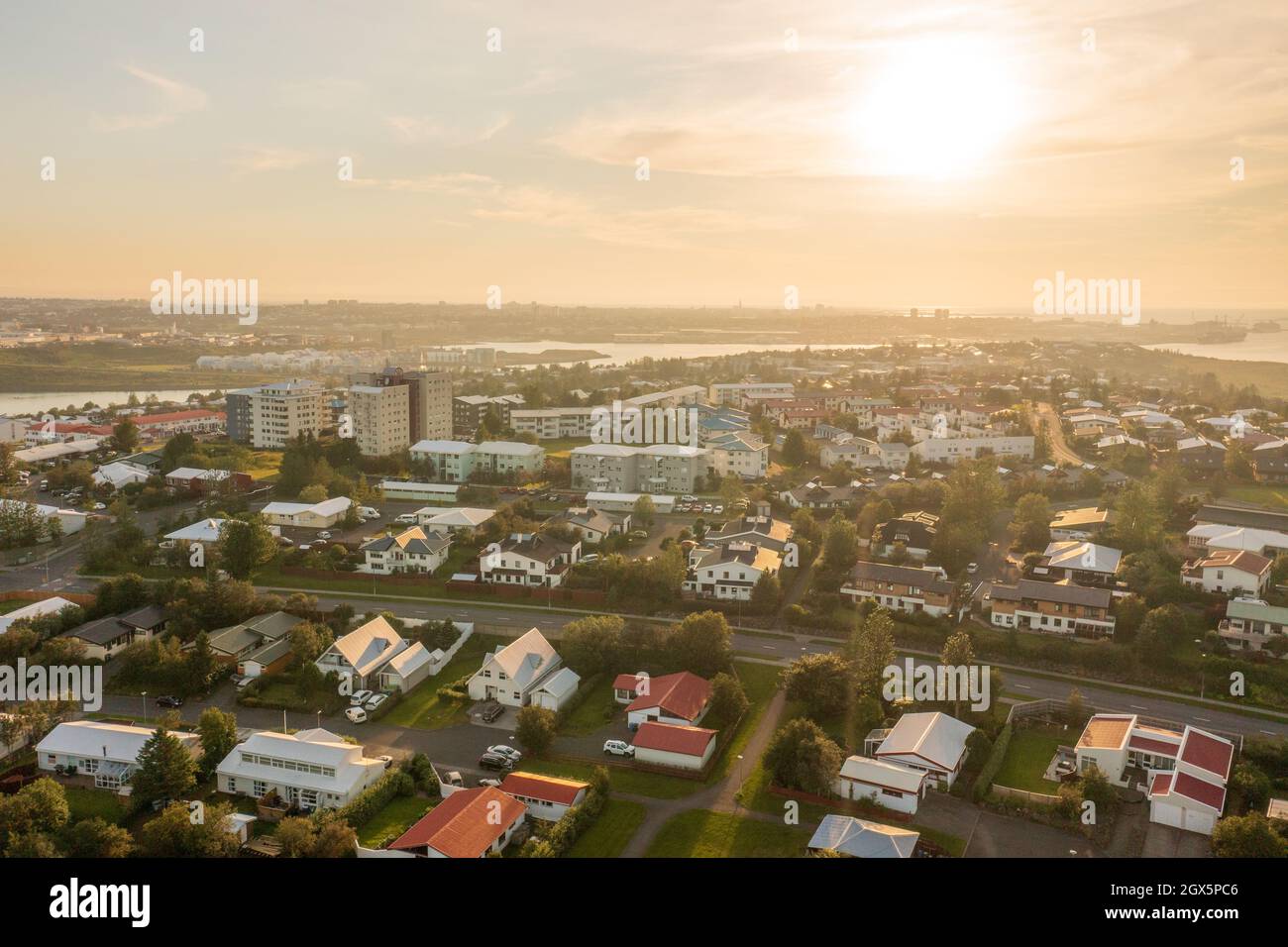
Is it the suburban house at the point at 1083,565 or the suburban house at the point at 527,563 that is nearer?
the suburban house at the point at 1083,565

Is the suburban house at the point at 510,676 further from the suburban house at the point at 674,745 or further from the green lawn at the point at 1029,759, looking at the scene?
the green lawn at the point at 1029,759

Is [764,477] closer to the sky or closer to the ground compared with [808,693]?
closer to the sky

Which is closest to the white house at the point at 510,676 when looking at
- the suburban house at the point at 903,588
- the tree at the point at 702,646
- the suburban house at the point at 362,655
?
the suburban house at the point at 362,655

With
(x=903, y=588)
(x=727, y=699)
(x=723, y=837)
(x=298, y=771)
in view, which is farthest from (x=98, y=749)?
(x=903, y=588)

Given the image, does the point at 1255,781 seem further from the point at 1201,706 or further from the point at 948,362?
the point at 948,362
